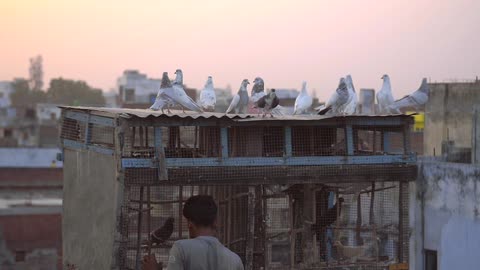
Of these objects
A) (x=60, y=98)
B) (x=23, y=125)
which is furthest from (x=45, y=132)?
(x=60, y=98)

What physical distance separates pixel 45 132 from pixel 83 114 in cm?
4218

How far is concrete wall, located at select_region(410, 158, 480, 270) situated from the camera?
762 inches

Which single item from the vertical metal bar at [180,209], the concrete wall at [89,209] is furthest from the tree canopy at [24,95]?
the vertical metal bar at [180,209]

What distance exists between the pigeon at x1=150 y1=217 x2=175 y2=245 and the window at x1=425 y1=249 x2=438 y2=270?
12.0 meters

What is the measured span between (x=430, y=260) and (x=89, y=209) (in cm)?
1283

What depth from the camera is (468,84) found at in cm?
2728

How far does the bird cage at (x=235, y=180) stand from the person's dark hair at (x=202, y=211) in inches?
179

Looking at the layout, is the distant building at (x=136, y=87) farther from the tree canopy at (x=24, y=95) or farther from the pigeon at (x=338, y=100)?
the pigeon at (x=338, y=100)

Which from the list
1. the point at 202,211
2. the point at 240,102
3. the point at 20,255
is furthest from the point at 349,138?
the point at 20,255

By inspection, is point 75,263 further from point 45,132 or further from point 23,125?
point 23,125

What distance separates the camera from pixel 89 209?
1049 cm

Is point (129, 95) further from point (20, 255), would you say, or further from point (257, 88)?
point (257, 88)

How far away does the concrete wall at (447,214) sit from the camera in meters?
19.3

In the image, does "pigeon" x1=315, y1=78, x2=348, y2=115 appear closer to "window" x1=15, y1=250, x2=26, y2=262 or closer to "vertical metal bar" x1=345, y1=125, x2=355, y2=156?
"vertical metal bar" x1=345, y1=125, x2=355, y2=156
